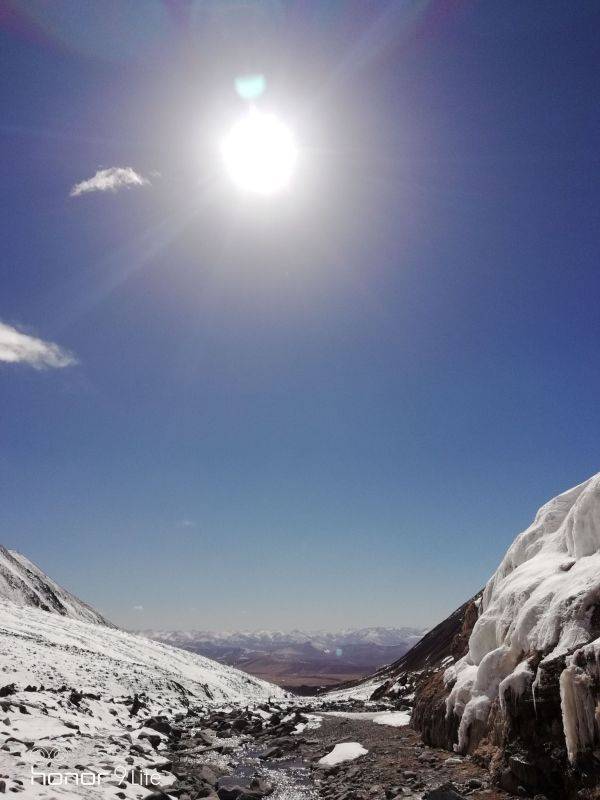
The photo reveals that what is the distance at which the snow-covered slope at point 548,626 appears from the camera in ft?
45.3

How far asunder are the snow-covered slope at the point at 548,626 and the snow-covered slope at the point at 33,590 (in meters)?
109

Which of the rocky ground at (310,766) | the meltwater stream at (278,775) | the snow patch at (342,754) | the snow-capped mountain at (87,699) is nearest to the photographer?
the snow-capped mountain at (87,699)

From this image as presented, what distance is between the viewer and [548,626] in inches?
659

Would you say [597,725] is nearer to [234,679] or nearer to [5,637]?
[5,637]

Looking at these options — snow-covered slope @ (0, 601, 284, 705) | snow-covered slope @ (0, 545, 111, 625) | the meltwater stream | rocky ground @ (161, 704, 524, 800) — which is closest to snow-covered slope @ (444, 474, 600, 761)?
rocky ground @ (161, 704, 524, 800)

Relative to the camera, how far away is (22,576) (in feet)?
406

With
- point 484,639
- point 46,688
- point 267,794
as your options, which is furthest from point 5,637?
point 484,639

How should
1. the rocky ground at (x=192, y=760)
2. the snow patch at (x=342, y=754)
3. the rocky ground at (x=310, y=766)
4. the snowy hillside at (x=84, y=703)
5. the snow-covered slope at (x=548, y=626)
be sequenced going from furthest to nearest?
the snow patch at (x=342, y=754)
the rocky ground at (x=310, y=766)
the snowy hillside at (x=84, y=703)
the rocky ground at (x=192, y=760)
the snow-covered slope at (x=548, y=626)

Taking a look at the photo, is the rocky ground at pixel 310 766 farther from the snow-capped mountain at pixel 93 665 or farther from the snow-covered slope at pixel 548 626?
the snow-capped mountain at pixel 93 665

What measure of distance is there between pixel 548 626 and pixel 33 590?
13108 centimetres

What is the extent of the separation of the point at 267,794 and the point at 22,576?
131 m

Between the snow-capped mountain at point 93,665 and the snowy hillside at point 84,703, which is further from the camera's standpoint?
the snow-capped mountain at point 93,665

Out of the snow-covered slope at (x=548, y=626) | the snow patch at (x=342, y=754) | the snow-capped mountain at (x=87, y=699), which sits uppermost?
the snow-covered slope at (x=548, y=626)

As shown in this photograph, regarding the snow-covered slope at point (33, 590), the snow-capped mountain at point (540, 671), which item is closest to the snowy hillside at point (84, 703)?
the snow-capped mountain at point (540, 671)
